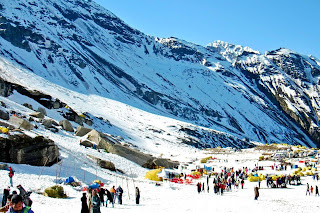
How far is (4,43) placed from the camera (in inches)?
5143

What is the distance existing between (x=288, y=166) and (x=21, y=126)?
141ft

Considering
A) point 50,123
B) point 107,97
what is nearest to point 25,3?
point 107,97

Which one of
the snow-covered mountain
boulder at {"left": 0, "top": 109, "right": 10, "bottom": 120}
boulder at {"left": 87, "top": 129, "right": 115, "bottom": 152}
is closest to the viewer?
boulder at {"left": 0, "top": 109, "right": 10, "bottom": 120}

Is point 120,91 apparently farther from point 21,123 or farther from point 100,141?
point 21,123

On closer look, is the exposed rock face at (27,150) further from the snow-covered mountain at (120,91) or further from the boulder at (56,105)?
the snow-covered mountain at (120,91)

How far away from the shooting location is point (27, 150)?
25250 mm

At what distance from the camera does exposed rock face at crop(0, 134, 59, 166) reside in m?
23.8

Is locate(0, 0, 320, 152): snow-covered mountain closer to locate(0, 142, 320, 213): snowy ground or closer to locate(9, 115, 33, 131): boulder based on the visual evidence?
locate(9, 115, 33, 131): boulder

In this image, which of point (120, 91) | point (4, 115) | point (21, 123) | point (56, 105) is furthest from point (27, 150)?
point (120, 91)

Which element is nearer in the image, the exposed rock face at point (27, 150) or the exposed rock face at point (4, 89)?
the exposed rock face at point (27, 150)

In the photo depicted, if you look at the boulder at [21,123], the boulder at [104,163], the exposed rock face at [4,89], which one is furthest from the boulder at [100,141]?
the exposed rock face at [4,89]

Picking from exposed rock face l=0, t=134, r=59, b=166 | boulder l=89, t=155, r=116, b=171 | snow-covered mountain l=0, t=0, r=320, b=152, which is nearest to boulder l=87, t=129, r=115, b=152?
boulder l=89, t=155, r=116, b=171

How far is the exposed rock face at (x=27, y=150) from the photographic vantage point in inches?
938

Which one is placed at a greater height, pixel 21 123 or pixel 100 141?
pixel 21 123
